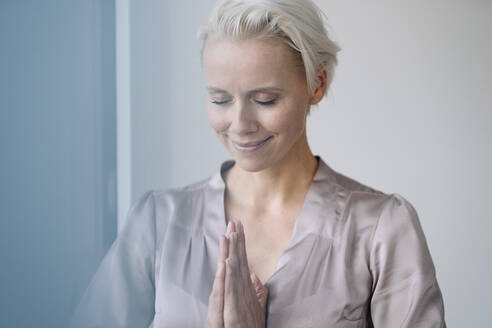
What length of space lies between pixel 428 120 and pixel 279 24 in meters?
0.94

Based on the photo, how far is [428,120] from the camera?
168 cm

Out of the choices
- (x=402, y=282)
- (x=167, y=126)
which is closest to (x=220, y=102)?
(x=402, y=282)

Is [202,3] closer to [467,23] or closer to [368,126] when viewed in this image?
[368,126]

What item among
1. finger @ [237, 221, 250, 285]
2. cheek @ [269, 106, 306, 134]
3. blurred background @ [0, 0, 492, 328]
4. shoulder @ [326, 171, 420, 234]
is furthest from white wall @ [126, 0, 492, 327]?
finger @ [237, 221, 250, 285]

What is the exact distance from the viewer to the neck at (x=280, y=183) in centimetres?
100

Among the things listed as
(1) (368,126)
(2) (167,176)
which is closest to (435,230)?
(1) (368,126)

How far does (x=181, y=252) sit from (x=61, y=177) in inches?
12.6

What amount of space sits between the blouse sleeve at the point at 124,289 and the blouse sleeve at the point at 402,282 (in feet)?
1.28

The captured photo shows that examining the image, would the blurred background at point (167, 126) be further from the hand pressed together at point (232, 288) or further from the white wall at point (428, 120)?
the hand pressed together at point (232, 288)

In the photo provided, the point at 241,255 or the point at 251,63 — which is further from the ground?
the point at 251,63

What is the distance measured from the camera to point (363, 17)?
5.44 feet

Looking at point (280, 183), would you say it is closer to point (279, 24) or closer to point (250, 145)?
point (250, 145)

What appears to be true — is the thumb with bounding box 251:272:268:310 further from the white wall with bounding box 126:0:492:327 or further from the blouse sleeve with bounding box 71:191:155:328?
the white wall with bounding box 126:0:492:327

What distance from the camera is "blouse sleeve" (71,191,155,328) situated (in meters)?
0.99
